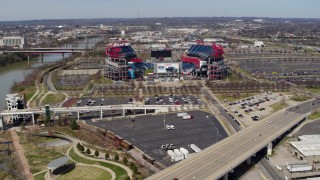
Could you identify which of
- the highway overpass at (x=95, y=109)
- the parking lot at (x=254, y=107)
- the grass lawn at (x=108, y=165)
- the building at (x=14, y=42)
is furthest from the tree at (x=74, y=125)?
the building at (x=14, y=42)

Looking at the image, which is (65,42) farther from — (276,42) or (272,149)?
(272,149)

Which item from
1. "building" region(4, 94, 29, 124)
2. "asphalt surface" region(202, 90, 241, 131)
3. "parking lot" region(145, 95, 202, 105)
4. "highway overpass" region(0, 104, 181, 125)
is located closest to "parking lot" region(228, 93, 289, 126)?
"asphalt surface" region(202, 90, 241, 131)

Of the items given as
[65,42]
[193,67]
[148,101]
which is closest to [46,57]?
[65,42]

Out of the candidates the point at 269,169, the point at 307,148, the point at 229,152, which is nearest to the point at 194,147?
the point at 229,152

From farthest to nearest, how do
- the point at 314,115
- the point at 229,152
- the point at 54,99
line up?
the point at 54,99
the point at 314,115
the point at 229,152

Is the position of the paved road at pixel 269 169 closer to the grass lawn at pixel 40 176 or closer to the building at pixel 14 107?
the grass lawn at pixel 40 176

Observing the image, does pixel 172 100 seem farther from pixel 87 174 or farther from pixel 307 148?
pixel 87 174
